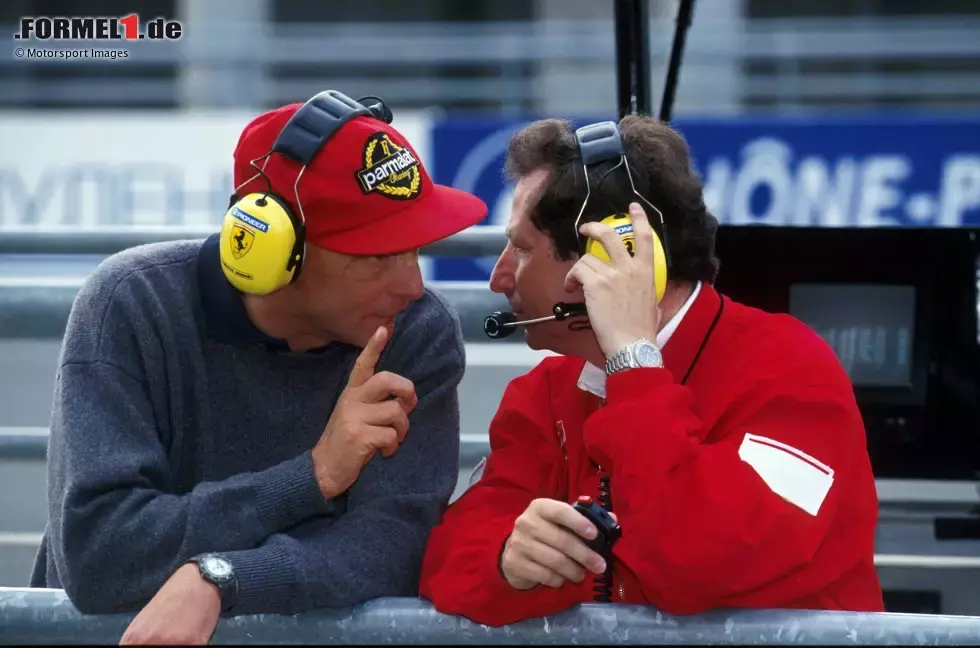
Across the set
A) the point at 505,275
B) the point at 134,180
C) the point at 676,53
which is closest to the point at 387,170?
the point at 505,275

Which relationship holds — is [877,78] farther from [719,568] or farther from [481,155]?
[719,568]

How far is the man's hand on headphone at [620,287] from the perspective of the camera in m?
1.58

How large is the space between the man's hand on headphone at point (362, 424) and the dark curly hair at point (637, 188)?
1.07ft

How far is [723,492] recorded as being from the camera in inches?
58.7

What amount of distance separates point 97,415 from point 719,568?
794mm

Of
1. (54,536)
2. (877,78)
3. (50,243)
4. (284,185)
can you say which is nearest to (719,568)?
(284,185)

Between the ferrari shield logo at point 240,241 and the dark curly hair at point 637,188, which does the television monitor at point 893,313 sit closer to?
the dark curly hair at point 637,188

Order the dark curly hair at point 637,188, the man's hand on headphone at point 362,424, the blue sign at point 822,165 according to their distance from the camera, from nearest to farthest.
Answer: the man's hand on headphone at point 362,424, the dark curly hair at point 637,188, the blue sign at point 822,165

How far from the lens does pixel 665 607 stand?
1456 millimetres

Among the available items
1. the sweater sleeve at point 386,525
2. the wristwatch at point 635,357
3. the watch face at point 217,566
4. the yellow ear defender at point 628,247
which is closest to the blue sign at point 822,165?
the sweater sleeve at point 386,525

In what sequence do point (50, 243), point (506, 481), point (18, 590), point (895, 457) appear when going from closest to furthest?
point (18, 590)
point (506, 481)
point (895, 457)
point (50, 243)

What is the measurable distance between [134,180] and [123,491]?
15.8 ft

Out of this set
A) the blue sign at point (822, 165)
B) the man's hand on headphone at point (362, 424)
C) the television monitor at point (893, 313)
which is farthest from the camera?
the blue sign at point (822, 165)

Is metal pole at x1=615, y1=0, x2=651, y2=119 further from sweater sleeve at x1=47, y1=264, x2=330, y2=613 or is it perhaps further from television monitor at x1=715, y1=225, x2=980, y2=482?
sweater sleeve at x1=47, y1=264, x2=330, y2=613
